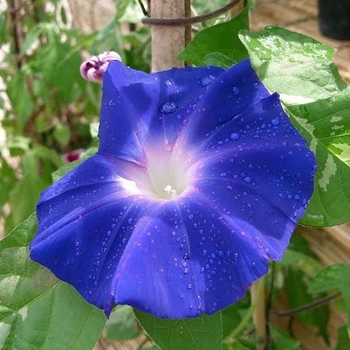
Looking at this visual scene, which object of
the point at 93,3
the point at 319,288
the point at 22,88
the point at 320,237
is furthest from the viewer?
the point at 93,3

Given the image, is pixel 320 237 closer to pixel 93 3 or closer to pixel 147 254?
pixel 147 254

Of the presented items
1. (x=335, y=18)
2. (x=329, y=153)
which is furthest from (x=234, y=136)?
(x=335, y=18)

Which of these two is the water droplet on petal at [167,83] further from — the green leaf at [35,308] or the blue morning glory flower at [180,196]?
the green leaf at [35,308]

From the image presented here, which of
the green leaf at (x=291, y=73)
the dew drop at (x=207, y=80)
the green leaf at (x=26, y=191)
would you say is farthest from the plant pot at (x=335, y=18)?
the dew drop at (x=207, y=80)

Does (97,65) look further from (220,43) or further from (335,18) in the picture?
(335,18)

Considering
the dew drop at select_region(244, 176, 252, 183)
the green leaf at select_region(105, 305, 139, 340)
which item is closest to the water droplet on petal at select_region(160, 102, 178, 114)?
the dew drop at select_region(244, 176, 252, 183)

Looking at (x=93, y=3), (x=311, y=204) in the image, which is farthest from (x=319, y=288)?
(x=93, y=3)

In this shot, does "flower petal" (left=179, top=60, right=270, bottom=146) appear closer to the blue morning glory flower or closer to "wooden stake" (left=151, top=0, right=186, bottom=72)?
the blue morning glory flower
